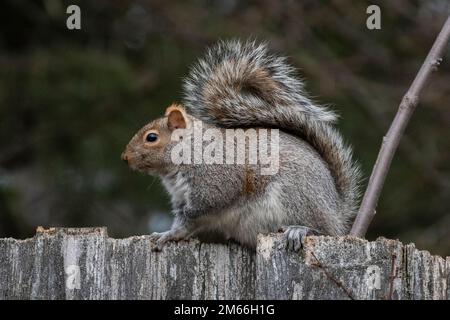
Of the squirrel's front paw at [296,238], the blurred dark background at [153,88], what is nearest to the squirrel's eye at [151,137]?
the squirrel's front paw at [296,238]

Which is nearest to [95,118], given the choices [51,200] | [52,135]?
[52,135]

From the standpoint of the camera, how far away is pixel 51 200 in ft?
18.2

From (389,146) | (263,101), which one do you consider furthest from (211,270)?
(263,101)

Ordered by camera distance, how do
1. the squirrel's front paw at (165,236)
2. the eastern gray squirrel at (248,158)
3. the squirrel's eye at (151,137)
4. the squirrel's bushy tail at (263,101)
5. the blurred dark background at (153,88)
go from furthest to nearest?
the blurred dark background at (153,88)
the squirrel's eye at (151,137)
the squirrel's bushy tail at (263,101)
the eastern gray squirrel at (248,158)
the squirrel's front paw at (165,236)

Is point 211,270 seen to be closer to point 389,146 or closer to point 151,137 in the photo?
point 389,146

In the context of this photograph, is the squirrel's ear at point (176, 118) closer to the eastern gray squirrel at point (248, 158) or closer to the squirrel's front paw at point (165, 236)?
the eastern gray squirrel at point (248, 158)

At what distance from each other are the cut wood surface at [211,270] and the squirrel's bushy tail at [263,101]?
0.85 metres

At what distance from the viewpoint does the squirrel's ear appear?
3068mm

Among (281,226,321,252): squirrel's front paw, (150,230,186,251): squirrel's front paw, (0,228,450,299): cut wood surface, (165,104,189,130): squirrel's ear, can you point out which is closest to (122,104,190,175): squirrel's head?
(165,104,189,130): squirrel's ear

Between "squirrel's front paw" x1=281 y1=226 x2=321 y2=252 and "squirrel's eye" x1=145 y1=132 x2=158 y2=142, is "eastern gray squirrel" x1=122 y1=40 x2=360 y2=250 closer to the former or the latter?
"squirrel's eye" x1=145 y1=132 x2=158 y2=142

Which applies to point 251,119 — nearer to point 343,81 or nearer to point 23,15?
point 343,81

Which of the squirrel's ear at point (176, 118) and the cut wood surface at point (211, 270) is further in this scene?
the squirrel's ear at point (176, 118)

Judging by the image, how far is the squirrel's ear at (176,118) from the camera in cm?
307

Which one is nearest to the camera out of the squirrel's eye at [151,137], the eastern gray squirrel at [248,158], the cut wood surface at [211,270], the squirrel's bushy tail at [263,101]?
the cut wood surface at [211,270]
